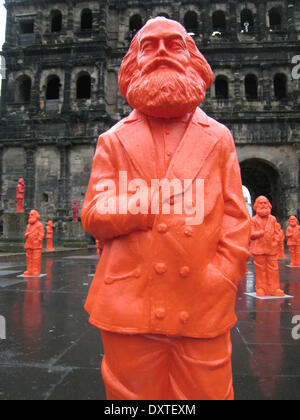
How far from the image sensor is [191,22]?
22562mm

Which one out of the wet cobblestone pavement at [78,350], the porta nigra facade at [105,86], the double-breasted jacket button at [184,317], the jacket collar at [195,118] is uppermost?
the porta nigra facade at [105,86]

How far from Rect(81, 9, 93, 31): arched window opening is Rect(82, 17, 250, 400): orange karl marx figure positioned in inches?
951

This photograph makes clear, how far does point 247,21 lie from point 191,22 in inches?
150

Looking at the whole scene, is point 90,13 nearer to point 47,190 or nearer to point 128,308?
point 47,190

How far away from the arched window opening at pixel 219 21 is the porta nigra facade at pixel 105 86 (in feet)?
0.32

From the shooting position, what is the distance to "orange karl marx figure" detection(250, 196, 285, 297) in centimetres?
532

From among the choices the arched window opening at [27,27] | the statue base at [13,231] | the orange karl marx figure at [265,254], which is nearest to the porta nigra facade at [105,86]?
the arched window opening at [27,27]

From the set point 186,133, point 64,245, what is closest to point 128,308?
point 186,133

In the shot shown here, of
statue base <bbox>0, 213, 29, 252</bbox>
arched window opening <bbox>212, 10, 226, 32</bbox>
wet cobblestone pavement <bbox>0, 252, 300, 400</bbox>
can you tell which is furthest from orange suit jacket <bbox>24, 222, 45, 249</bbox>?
arched window opening <bbox>212, 10, 226, 32</bbox>

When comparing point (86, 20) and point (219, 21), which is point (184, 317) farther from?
point (86, 20)

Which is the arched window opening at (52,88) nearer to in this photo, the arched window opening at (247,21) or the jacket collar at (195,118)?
the arched window opening at (247,21)

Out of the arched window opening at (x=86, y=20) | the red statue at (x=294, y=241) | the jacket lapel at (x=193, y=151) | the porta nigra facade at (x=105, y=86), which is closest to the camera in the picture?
the jacket lapel at (x=193, y=151)

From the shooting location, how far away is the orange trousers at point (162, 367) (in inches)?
54.2

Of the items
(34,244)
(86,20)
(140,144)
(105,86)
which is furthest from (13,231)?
(86,20)
